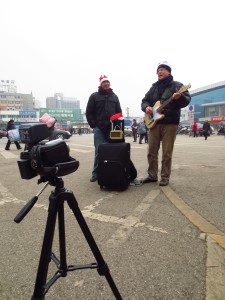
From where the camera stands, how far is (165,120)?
460cm

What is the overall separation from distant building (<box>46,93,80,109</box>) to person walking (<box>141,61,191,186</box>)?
16379 cm

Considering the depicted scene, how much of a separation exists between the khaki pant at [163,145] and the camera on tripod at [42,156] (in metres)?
3.30

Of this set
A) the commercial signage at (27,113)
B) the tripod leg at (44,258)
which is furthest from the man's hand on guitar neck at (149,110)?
the commercial signage at (27,113)

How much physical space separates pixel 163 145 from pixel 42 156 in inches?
140

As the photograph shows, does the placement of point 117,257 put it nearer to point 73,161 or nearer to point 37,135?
point 73,161

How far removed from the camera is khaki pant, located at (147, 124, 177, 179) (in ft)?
15.2

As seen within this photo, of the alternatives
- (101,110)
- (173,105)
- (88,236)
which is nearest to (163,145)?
(173,105)

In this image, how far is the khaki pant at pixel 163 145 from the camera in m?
4.62

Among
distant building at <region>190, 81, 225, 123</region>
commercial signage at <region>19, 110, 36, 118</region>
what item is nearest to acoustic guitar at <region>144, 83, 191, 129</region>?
distant building at <region>190, 81, 225, 123</region>

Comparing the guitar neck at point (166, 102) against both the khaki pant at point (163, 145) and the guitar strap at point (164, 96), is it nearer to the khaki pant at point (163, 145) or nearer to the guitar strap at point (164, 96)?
the guitar strap at point (164, 96)

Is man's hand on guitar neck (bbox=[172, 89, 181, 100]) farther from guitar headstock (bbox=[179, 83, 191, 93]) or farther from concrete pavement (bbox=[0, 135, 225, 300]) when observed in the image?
concrete pavement (bbox=[0, 135, 225, 300])

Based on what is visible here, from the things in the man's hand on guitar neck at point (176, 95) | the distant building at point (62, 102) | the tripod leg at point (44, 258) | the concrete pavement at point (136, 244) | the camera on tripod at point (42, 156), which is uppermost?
the distant building at point (62, 102)

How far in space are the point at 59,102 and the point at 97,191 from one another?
16626 cm

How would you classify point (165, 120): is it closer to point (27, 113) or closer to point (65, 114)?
point (65, 114)
